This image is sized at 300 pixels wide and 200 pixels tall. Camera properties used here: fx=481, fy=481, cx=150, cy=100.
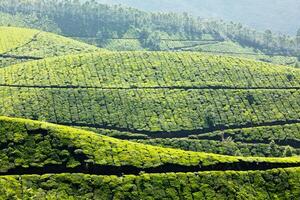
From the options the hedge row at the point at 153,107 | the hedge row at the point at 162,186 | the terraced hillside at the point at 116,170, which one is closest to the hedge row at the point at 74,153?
the terraced hillside at the point at 116,170

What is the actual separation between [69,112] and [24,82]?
21.4 m

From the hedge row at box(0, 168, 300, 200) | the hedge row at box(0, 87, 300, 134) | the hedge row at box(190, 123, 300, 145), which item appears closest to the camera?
the hedge row at box(0, 168, 300, 200)

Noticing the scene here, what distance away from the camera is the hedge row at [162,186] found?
70.1m

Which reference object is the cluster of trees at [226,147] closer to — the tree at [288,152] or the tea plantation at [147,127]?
the tea plantation at [147,127]

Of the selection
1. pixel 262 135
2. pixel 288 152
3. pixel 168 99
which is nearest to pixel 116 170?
pixel 288 152

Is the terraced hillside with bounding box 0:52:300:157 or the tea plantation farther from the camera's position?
the terraced hillside with bounding box 0:52:300:157

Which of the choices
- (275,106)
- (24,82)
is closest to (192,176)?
(275,106)

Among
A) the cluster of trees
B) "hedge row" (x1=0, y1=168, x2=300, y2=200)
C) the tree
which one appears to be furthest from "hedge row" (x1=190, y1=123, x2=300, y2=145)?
"hedge row" (x1=0, y1=168, x2=300, y2=200)

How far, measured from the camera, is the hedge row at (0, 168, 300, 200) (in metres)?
70.1

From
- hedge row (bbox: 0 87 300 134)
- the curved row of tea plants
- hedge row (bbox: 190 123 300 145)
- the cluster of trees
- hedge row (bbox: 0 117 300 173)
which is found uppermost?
hedge row (bbox: 0 117 300 173)

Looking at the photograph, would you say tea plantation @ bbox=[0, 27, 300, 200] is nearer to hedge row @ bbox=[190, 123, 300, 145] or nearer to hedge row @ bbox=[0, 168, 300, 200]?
hedge row @ bbox=[0, 168, 300, 200]

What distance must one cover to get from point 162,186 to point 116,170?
25.5 ft

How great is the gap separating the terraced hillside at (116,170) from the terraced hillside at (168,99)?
123ft

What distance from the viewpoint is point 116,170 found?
250ft
